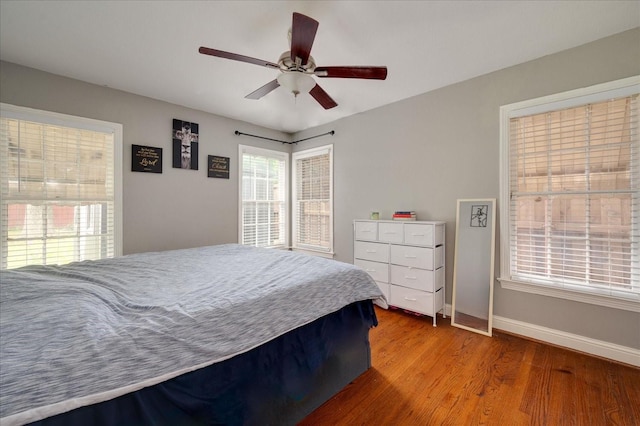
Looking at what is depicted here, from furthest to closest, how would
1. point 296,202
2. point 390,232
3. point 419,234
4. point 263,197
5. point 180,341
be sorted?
point 296,202 → point 263,197 → point 390,232 → point 419,234 → point 180,341

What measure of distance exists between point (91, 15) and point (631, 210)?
430 cm

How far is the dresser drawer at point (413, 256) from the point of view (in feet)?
9.03

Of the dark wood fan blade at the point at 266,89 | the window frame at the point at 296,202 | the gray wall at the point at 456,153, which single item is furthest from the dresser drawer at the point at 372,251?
the dark wood fan blade at the point at 266,89

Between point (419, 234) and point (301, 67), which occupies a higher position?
point (301, 67)

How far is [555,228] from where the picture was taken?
235 cm

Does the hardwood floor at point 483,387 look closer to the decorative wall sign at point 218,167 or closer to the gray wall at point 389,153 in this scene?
the gray wall at point 389,153

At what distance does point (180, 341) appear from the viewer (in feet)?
3.45

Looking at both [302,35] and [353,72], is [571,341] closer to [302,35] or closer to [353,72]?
[353,72]

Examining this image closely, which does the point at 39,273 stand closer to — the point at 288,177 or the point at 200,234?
the point at 200,234

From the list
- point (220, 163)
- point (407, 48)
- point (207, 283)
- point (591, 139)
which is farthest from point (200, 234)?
point (591, 139)

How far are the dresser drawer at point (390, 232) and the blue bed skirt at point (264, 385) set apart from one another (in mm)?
1244

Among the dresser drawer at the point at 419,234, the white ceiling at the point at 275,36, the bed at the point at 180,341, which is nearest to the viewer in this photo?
the bed at the point at 180,341

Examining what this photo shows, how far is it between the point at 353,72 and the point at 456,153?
1.66 m

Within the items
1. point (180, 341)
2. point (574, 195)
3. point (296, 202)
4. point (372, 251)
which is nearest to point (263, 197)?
point (296, 202)
